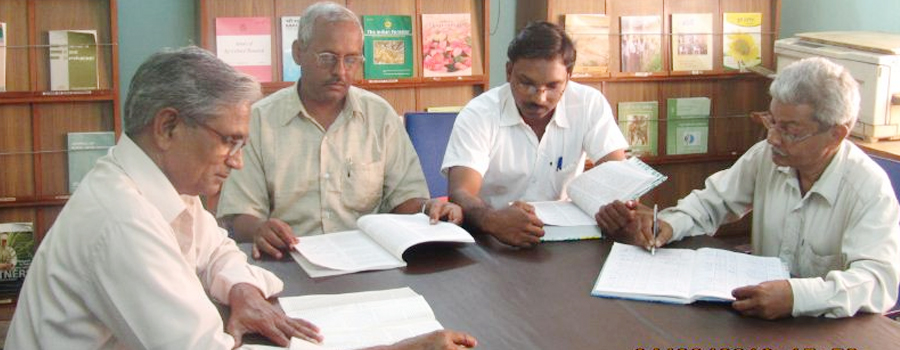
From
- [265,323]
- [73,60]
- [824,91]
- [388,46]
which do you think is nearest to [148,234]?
[265,323]

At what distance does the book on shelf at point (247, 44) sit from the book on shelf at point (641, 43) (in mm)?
1645

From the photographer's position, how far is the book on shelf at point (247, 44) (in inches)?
150

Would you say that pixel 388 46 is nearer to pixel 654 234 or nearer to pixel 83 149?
pixel 83 149

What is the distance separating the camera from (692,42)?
4469 mm

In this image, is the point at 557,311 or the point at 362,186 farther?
the point at 362,186

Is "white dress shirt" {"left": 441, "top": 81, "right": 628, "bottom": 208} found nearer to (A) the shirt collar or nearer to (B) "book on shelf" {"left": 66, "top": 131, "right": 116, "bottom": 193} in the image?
(A) the shirt collar

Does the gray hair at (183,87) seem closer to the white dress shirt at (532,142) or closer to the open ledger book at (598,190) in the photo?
the open ledger book at (598,190)

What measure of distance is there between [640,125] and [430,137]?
61.7 inches

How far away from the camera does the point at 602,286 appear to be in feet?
6.46

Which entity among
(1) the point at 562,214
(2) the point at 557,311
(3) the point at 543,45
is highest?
(3) the point at 543,45

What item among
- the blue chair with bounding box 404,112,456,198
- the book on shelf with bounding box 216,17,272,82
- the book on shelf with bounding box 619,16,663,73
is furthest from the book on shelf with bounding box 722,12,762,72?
the book on shelf with bounding box 216,17,272,82

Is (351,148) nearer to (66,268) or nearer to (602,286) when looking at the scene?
(602,286)

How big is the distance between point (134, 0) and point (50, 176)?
800 millimetres

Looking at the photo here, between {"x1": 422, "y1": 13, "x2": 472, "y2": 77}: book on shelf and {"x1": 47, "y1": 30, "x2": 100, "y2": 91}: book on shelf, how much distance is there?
1.37 meters
